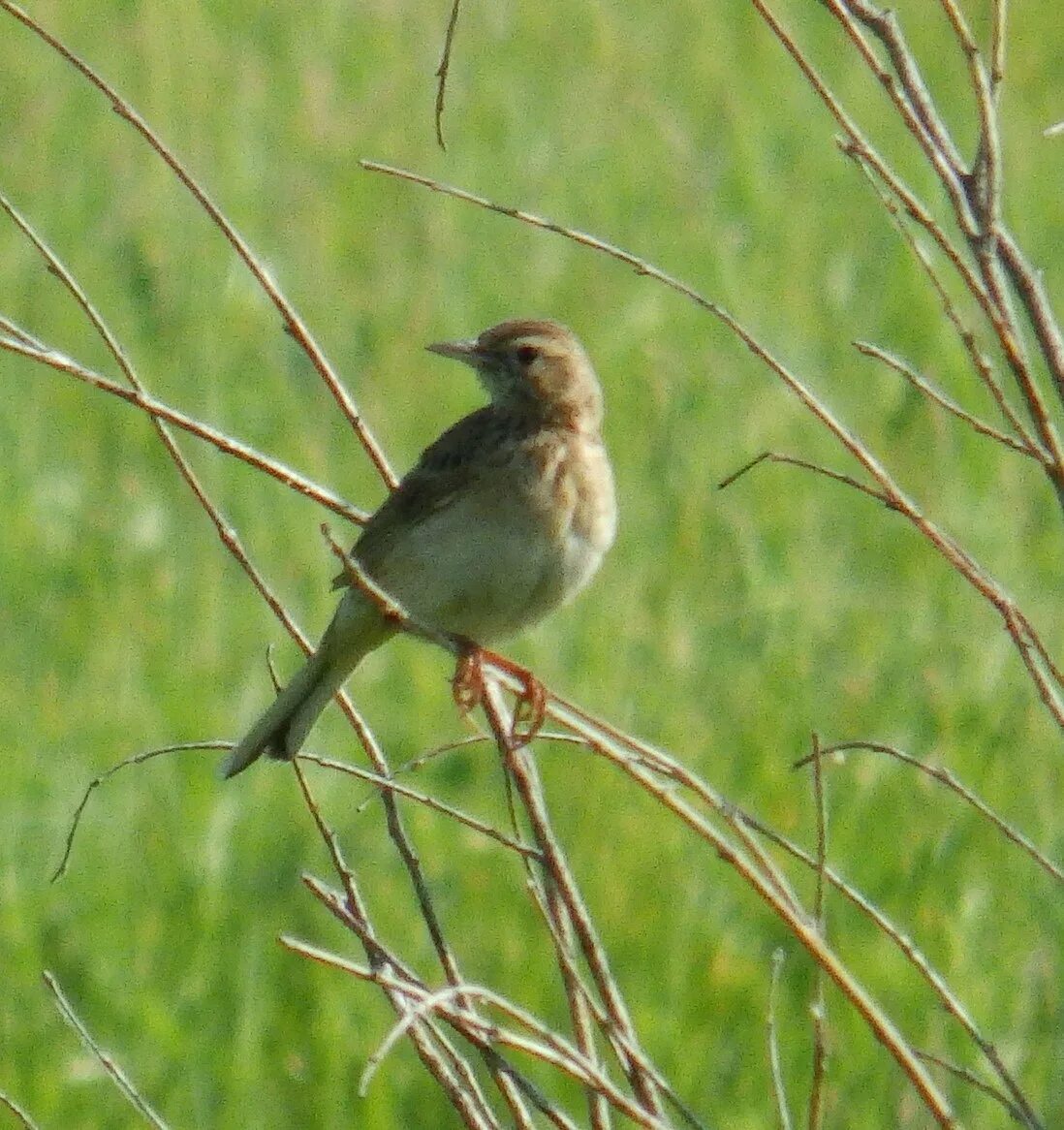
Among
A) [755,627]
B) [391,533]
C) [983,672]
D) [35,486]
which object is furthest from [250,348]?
[391,533]

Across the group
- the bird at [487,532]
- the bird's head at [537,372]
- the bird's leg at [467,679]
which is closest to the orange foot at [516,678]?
the bird's leg at [467,679]

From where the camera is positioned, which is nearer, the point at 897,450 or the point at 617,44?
the point at 897,450

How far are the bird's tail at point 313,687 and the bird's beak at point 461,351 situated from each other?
22.3 inches

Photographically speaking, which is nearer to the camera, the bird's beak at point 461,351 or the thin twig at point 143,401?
the thin twig at point 143,401

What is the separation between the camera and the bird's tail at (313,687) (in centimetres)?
436

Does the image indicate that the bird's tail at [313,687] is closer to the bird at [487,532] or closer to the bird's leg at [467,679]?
the bird at [487,532]

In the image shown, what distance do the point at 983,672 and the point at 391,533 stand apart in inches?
95.0

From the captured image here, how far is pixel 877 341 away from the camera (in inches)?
341

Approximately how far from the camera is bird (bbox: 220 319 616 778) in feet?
14.9

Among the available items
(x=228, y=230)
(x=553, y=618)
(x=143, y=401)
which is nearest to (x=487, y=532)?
(x=228, y=230)

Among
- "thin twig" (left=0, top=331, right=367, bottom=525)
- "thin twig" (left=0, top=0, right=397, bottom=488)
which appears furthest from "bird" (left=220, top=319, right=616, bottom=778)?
"thin twig" (left=0, top=331, right=367, bottom=525)

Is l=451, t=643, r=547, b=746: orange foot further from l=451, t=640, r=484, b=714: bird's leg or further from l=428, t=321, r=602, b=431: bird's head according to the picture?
l=428, t=321, r=602, b=431: bird's head

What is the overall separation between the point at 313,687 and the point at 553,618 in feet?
8.81

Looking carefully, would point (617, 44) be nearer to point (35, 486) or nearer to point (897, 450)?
point (897, 450)
